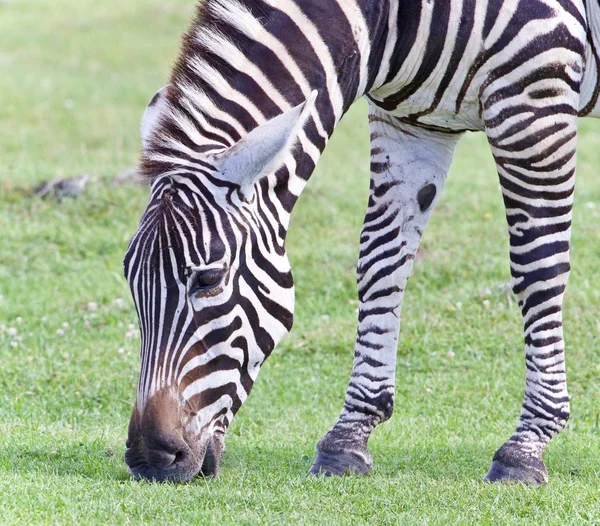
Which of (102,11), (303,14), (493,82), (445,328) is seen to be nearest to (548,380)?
(493,82)

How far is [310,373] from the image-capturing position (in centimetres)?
734

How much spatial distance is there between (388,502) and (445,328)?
364 centimetres

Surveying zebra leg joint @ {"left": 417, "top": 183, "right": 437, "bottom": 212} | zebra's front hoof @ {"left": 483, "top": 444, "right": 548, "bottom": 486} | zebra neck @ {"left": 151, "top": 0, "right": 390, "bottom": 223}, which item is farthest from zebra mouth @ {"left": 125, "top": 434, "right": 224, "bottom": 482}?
zebra leg joint @ {"left": 417, "top": 183, "right": 437, "bottom": 212}

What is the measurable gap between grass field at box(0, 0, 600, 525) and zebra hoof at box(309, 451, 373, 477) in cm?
12

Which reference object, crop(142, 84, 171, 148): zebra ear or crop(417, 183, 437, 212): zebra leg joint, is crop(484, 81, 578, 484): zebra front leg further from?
crop(142, 84, 171, 148): zebra ear

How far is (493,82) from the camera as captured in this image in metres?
4.75

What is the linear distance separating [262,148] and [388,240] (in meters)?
1.60

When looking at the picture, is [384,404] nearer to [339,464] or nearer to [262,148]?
[339,464]

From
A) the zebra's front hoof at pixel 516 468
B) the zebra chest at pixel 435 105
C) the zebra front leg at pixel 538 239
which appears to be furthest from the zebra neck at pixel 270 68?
the zebra's front hoof at pixel 516 468

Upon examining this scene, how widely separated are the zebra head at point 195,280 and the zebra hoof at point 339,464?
903 millimetres

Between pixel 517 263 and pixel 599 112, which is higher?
pixel 599 112

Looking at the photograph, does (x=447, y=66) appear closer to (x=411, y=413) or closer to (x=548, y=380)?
(x=548, y=380)

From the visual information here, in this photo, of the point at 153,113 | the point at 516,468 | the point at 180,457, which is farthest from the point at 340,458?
the point at 153,113

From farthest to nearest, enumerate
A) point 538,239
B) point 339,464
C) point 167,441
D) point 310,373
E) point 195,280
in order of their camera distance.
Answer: point 310,373
point 339,464
point 538,239
point 195,280
point 167,441
